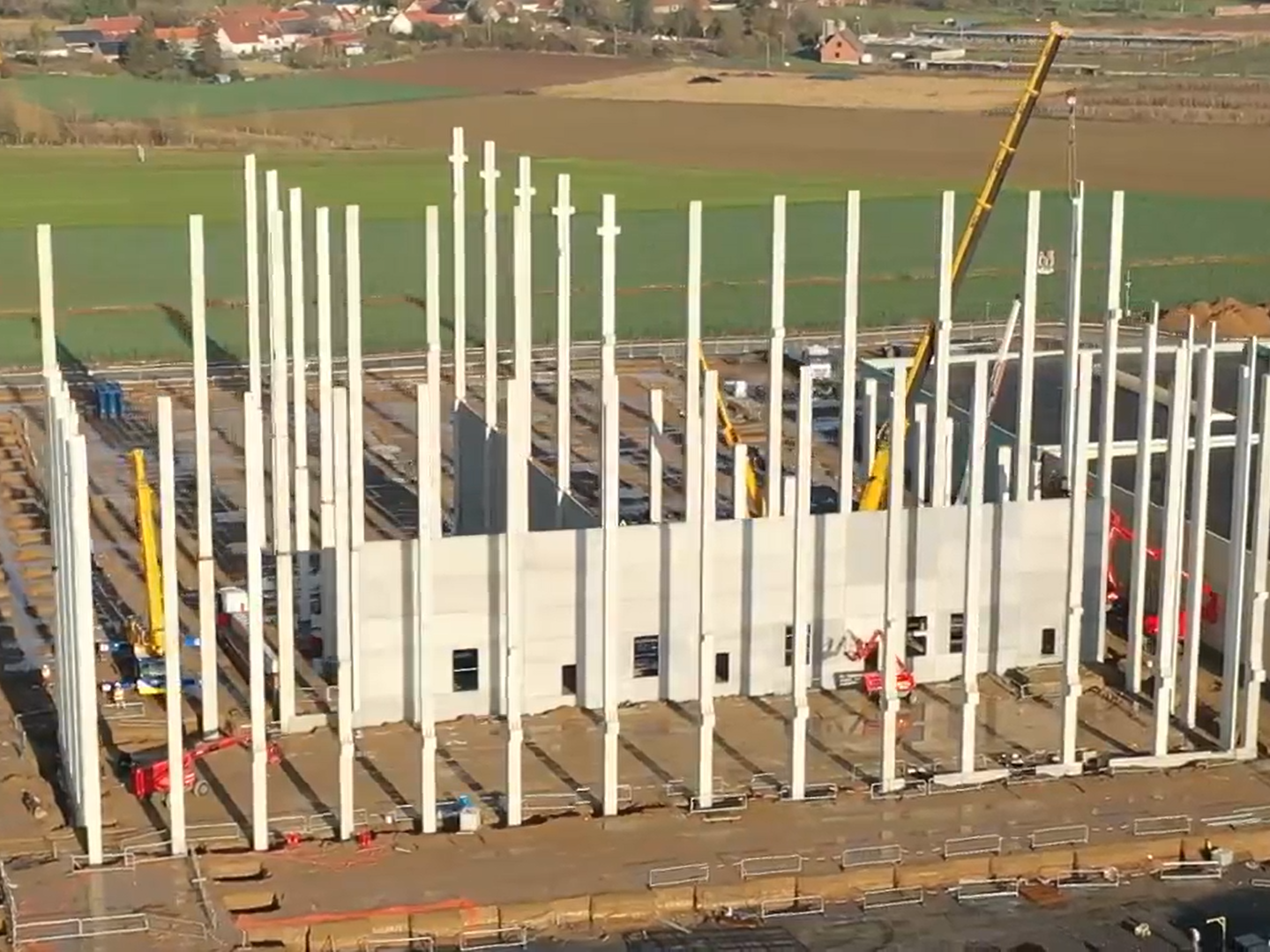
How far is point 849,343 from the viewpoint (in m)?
20.7

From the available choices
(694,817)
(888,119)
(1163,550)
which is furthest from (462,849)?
(888,119)

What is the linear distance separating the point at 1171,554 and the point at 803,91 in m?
61.8

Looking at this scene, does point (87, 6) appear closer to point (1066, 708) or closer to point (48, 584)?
point (48, 584)

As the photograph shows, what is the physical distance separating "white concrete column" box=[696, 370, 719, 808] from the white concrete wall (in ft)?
4.64

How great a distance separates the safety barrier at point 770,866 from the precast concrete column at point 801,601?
1116 millimetres

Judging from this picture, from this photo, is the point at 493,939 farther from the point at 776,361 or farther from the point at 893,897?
the point at 776,361

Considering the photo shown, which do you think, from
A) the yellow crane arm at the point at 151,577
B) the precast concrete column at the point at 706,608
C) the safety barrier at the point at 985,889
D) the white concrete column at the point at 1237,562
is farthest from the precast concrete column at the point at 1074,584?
the yellow crane arm at the point at 151,577

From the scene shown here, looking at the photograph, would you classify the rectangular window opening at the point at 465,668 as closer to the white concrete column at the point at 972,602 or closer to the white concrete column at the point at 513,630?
the white concrete column at the point at 513,630

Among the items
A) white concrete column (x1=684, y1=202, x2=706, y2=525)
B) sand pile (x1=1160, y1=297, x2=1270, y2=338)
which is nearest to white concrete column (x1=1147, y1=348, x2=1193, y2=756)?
white concrete column (x1=684, y1=202, x2=706, y2=525)

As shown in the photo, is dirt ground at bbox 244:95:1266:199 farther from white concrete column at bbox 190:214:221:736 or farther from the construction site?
white concrete column at bbox 190:214:221:736

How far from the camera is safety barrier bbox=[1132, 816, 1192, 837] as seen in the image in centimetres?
1869

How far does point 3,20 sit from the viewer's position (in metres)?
102

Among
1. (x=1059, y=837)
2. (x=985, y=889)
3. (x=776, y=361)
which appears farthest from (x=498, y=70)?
(x=985, y=889)

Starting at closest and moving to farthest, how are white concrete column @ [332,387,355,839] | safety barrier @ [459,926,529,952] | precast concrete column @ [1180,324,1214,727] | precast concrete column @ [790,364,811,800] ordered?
1. safety barrier @ [459,926,529,952]
2. white concrete column @ [332,387,355,839]
3. precast concrete column @ [790,364,811,800]
4. precast concrete column @ [1180,324,1214,727]
